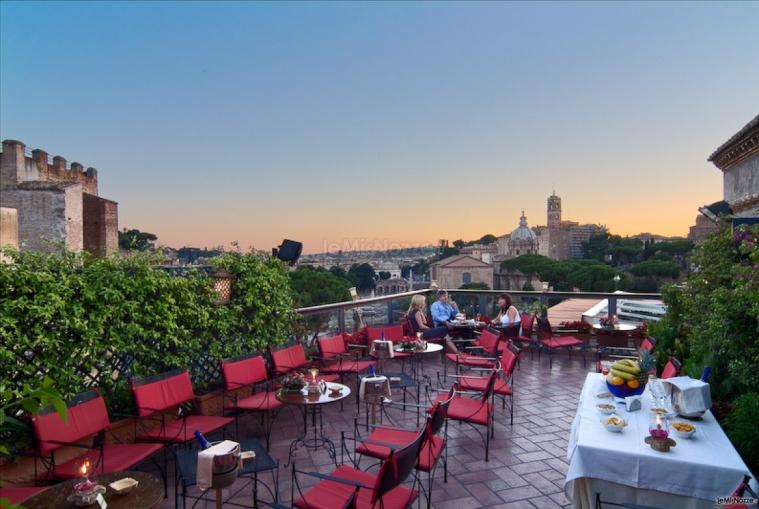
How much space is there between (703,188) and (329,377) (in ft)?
70.2

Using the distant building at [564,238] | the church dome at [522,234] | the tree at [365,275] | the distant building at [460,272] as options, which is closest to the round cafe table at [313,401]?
the tree at [365,275]

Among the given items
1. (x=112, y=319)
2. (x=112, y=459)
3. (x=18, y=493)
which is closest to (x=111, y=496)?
(x=18, y=493)

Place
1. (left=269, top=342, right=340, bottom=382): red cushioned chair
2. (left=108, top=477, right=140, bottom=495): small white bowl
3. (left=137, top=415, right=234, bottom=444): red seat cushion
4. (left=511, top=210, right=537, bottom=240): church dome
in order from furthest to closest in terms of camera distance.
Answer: (left=511, top=210, right=537, bottom=240): church dome, (left=269, top=342, right=340, bottom=382): red cushioned chair, (left=137, top=415, right=234, bottom=444): red seat cushion, (left=108, top=477, right=140, bottom=495): small white bowl

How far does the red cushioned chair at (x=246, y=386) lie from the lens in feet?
15.8

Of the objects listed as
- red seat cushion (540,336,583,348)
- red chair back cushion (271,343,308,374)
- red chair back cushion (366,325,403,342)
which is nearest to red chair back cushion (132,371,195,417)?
red chair back cushion (271,343,308,374)

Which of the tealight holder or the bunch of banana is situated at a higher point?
the bunch of banana

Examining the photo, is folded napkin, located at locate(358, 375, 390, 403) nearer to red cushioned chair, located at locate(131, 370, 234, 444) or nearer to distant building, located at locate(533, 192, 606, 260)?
red cushioned chair, located at locate(131, 370, 234, 444)

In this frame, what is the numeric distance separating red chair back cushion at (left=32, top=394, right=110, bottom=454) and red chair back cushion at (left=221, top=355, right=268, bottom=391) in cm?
143

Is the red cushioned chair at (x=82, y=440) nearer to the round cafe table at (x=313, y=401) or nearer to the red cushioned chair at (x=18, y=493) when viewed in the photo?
the red cushioned chair at (x=18, y=493)

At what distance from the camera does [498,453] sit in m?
4.47

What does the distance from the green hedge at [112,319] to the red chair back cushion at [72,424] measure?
35cm

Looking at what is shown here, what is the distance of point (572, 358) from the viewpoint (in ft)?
28.4

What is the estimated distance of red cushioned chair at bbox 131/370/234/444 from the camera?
4.05 metres

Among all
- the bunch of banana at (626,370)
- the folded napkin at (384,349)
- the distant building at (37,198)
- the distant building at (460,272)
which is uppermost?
the distant building at (37,198)
